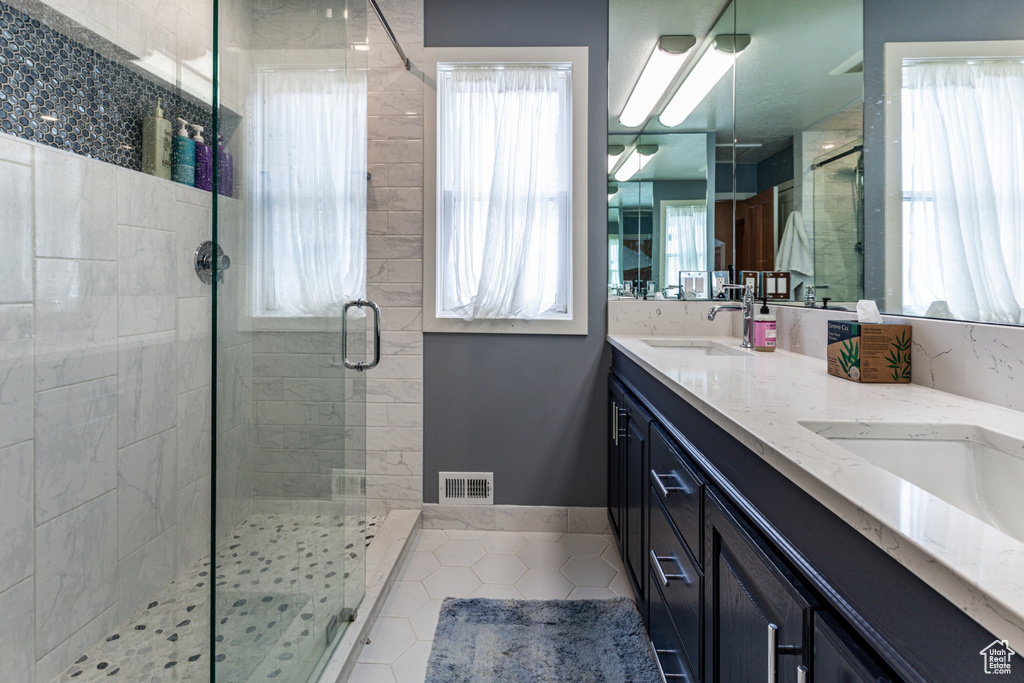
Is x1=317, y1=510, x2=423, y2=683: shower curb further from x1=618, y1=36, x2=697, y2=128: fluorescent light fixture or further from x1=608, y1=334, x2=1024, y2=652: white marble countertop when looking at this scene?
x1=618, y1=36, x2=697, y2=128: fluorescent light fixture

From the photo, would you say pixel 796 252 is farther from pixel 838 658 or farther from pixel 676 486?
pixel 838 658

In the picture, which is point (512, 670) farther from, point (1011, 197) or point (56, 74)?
point (56, 74)

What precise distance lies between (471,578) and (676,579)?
3.69 feet

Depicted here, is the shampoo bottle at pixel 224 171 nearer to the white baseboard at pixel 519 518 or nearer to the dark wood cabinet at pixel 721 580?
the dark wood cabinet at pixel 721 580

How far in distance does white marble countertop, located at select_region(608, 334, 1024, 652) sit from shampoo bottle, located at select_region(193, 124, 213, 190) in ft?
5.31

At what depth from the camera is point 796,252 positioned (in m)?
1.89

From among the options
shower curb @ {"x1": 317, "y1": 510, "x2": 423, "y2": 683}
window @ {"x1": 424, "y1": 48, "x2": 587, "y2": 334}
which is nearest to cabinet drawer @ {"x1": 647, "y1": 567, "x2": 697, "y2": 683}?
shower curb @ {"x1": 317, "y1": 510, "x2": 423, "y2": 683}

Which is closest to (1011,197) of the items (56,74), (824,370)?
(824,370)

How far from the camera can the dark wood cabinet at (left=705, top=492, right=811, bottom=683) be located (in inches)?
27.6

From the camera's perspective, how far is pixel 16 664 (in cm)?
132

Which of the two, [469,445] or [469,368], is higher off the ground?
[469,368]

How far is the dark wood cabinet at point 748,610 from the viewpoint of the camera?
0.70m

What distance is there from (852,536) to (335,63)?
5.20ft

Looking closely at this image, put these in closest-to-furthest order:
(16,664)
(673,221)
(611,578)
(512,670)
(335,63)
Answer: (16,664), (335,63), (512,670), (611,578), (673,221)
